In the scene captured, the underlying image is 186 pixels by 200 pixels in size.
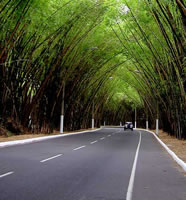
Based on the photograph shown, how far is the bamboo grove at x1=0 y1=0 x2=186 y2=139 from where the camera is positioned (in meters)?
15.8

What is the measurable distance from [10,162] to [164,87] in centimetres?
1599

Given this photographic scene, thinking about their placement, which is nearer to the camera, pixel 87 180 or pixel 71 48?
pixel 87 180

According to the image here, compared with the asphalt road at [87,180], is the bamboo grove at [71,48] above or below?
above

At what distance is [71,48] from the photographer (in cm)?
2380

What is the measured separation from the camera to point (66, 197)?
557cm

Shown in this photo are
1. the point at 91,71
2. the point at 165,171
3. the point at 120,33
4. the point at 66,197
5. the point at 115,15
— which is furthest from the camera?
the point at 91,71

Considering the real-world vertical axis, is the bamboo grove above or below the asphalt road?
above

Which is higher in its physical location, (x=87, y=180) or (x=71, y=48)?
(x=71, y=48)

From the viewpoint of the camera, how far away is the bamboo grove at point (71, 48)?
1577 centimetres

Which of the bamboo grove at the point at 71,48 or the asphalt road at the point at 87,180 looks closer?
the asphalt road at the point at 87,180

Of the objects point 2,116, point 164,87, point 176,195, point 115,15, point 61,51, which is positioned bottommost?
point 176,195

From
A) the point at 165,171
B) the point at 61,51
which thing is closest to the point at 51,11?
the point at 61,51

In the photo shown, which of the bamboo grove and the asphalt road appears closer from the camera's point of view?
the asphalt road

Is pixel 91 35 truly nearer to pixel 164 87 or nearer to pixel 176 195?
pixel 164 87
